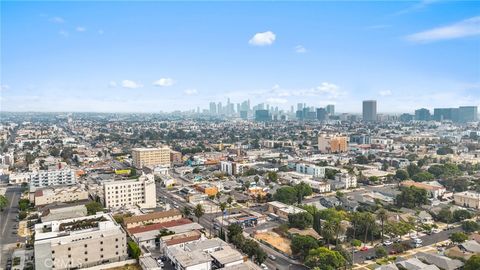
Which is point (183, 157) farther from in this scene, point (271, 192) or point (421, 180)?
point (421, 180)

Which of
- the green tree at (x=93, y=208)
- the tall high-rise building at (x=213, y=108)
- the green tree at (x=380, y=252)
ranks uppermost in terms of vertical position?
the tall high-rise building at (x=213, y=108)

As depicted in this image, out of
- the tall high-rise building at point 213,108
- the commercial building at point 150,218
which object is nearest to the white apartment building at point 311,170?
the commercial building at point 150,218

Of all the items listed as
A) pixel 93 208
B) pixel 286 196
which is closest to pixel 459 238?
pixel 286 196

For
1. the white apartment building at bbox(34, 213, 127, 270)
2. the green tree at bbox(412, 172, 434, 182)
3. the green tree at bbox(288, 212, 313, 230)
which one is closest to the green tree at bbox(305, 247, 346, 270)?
the green tree at bbox(288, 212, 313, 230)

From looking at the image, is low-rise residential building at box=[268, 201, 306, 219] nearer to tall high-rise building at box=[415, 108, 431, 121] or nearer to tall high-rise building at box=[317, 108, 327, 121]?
tall high-rise building at box=[415, 108, 431, 121]

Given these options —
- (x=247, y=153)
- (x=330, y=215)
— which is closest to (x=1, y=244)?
(x=330, y=215)

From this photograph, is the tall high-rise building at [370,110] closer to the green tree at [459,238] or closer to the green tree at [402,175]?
the green tree at [402,175]
